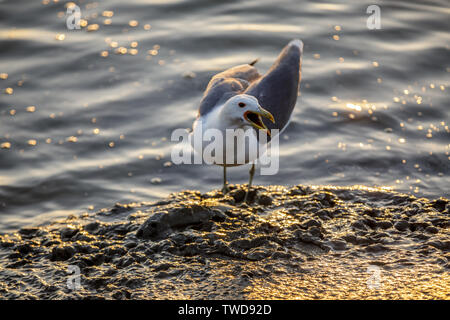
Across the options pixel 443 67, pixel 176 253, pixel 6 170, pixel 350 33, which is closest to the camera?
pixel 176 253

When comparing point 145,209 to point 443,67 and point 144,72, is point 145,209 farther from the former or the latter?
point 443,67

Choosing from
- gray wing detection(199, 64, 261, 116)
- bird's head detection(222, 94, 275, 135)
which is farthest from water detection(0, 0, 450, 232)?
bird's head detection(222, 94, 275, 135)

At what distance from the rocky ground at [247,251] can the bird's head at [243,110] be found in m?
0.95

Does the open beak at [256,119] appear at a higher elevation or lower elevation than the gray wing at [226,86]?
lower

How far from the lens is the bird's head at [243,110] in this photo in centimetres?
598

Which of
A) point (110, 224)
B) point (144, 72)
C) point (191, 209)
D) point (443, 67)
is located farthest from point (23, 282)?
A: point (443, 67)

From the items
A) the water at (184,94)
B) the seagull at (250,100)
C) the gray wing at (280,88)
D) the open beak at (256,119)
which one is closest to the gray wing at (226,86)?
the seagull at (250,100)

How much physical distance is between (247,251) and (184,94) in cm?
436

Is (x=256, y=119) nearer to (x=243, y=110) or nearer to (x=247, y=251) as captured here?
(x=243, y=110)

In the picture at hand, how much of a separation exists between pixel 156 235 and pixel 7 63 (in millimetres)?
5731

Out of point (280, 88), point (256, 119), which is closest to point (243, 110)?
point (256, 119)

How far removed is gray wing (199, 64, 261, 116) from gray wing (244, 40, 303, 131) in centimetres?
16

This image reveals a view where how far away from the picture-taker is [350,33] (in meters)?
10.7

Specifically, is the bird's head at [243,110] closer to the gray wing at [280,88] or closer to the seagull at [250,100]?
the seagull at [250,100]
